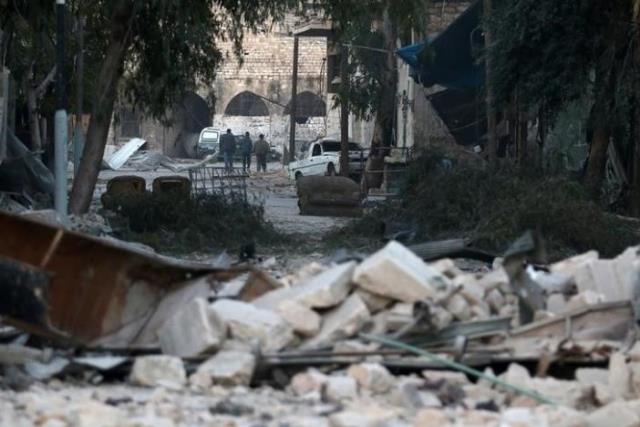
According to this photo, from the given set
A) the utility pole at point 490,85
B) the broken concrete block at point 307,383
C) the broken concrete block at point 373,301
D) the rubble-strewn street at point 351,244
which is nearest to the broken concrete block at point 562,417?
the rubble-strewn street at point 351,244

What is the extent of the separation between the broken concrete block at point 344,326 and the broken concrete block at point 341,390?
0.60 metres

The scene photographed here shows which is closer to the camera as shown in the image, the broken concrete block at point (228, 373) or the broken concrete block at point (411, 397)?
the broken concrete block at point (411, 397)

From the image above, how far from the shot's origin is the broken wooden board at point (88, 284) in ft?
27.5

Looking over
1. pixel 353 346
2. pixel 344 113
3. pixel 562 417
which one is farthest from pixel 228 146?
pixel 562 417

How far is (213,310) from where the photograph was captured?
834cm

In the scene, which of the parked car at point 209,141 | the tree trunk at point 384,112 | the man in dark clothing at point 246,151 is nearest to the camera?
the tree trunk at point 384,112

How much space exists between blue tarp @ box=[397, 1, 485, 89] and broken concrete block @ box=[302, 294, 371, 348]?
735 inches

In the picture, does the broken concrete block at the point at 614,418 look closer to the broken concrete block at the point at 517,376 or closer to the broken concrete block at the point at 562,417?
the broken concrete block at the point at 562,417

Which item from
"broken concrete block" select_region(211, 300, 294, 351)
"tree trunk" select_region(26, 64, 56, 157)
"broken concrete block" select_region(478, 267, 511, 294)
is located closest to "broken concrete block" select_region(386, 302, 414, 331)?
"broken concrete block" select_region(211, 300, 294, 351)

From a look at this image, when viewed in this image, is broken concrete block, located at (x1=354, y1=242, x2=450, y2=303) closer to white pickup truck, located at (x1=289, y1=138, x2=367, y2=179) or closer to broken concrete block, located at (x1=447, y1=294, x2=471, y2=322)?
broken concrete block, located at (x1=447, y1=294, x2=471, y2=322)

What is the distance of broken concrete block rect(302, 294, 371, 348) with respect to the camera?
26.9ft

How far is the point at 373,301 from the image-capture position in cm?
847

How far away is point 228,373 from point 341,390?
2.32 ft

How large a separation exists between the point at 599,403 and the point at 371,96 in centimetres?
2884
